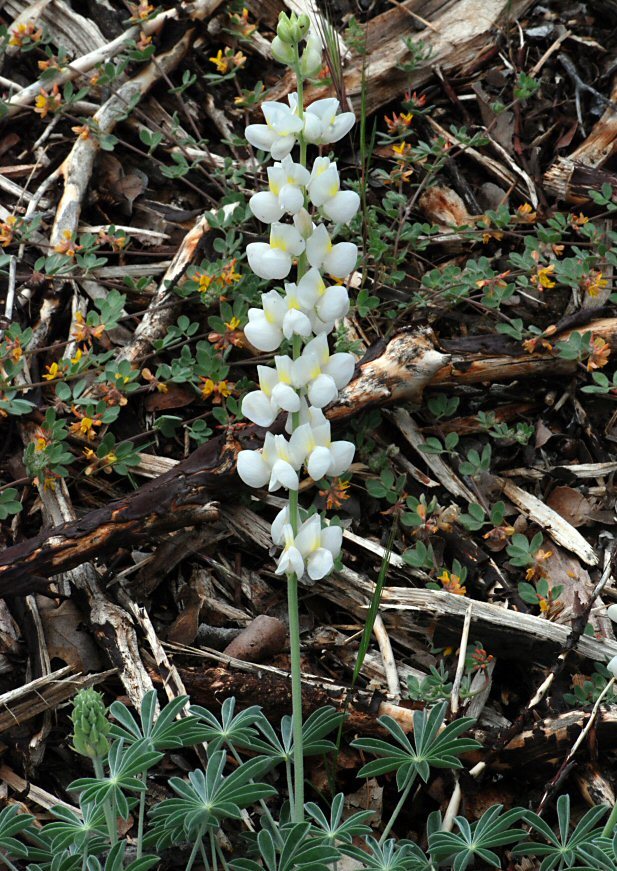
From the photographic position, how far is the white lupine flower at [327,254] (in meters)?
2.00

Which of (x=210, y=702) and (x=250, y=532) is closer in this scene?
(x=210, y=702)

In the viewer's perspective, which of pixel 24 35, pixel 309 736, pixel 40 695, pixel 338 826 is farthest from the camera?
pixel 24 35

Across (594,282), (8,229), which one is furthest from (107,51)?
(594,282)

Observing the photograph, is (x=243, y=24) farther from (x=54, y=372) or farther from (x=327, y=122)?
(x=327, y=122)

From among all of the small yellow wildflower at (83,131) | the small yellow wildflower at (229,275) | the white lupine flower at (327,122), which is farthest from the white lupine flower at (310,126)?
the small yellow wildflower at (83,131)

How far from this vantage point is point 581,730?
2547 millimetres

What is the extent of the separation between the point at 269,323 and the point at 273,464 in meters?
0.32

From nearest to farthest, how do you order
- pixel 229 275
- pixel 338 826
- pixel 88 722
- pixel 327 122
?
pixel 88 722
pixel 327 122
pixel 338 826
pixel 229 275

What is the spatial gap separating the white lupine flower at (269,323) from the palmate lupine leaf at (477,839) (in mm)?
1191

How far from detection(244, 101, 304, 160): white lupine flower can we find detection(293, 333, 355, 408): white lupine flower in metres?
0.41

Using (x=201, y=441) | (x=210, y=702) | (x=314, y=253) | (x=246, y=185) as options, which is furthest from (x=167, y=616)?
(x=246, y=185)

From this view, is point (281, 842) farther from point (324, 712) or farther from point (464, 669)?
point (464, 669)

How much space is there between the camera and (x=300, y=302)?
6.52 feet

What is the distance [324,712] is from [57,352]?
1.87 m
